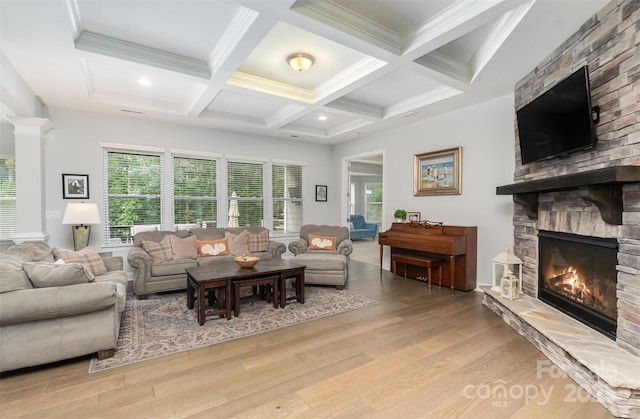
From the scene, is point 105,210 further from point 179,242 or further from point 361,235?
point 361,235

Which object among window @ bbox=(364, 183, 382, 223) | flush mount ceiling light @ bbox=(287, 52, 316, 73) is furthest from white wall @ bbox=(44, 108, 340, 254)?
window @ bbox=(364, 183, 382, 223)

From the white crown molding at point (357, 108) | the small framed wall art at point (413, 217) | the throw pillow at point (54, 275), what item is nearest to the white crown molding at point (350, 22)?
the white crown molding at point (357, 108)

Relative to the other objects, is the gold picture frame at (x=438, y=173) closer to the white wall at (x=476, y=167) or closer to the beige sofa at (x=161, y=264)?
the white wall at (x=476, y=167)

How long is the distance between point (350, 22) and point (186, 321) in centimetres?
325

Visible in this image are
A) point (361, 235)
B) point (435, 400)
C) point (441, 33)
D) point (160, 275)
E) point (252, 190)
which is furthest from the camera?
point (361, 235)

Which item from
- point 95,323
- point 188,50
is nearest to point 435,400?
point 95,323

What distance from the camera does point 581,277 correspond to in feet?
8.63

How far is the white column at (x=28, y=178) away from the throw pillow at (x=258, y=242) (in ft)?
9.30

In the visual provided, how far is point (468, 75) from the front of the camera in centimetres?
352

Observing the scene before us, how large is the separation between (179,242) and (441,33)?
13.6 ft

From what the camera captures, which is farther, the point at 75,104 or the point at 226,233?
the point at 226,233

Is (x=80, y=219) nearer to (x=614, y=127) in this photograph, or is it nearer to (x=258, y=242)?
(x=258, y=242)

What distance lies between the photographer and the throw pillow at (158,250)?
4238 millimetres

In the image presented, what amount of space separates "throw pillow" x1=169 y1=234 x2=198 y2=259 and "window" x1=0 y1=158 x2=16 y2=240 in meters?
2.75
